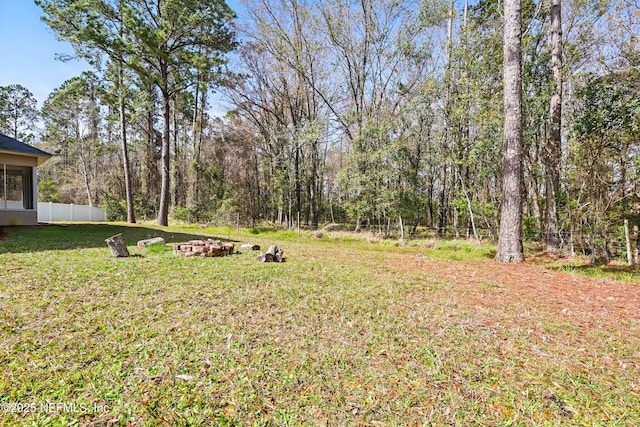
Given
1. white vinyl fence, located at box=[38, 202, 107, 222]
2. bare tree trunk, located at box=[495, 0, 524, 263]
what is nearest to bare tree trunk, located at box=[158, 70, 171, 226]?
white vinyl fence, located at box=[38, 202, 107, 222]

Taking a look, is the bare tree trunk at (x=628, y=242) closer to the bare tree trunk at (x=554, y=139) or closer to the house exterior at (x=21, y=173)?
the bare tree trunk at (x=554, y=139)

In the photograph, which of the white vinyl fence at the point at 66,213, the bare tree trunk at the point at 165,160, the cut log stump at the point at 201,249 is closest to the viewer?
the cut log stump at the point at 201,249

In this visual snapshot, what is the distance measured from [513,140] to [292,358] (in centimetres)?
620

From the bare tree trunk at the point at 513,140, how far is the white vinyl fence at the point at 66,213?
21128mm

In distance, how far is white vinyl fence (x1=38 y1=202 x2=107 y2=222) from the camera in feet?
49.8

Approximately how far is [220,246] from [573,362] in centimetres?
496

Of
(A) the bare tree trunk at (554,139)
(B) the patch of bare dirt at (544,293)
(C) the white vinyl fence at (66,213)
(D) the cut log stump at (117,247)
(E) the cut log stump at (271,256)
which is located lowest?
(B) the patch of bare dirt at (544,293)

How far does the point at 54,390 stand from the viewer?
4.80ft

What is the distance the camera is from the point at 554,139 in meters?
7.16

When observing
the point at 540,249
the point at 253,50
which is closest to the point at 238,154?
the point at 253,50

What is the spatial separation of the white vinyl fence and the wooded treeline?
1989 millimetres

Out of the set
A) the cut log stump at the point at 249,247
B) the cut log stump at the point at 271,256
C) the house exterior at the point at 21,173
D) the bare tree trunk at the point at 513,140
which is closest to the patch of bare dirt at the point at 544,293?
the bare tree trunk at the point at 513,140

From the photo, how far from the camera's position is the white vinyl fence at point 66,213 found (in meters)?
15.2

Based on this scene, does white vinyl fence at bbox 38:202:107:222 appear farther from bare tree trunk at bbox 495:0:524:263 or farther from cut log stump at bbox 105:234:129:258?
bare tree trunk at bbox 495:0:524:263
